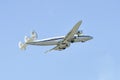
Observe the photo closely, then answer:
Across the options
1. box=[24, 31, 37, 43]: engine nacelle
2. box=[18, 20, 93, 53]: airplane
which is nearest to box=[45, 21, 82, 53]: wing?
box=[18, 20, 93, 53]: airplane

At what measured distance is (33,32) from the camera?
569 feet

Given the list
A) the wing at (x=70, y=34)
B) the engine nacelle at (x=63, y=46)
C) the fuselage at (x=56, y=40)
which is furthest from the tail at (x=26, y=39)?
the engine nacelle at (x=63, y=46)

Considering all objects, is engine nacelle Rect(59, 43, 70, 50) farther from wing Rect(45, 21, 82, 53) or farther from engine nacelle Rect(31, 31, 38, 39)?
engine nacelle Rect(31, 31, 38, 39)

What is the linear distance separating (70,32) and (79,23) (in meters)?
8.22

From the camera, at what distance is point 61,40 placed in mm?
159750

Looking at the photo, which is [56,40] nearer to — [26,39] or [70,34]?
[70,34]

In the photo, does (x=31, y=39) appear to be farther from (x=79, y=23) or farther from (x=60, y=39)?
(x=79, y=23)

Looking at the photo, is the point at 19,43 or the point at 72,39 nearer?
the point at 72,39

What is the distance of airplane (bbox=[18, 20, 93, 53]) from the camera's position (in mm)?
154962

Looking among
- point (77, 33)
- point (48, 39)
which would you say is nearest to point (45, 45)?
point (48, 39)

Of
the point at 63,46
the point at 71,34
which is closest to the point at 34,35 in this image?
the point at 71,34

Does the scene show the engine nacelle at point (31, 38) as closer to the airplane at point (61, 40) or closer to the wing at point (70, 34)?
the airplane at point (61, 40)

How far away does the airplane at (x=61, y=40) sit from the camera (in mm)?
154962

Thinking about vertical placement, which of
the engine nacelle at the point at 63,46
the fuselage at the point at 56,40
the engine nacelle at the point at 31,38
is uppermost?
the engine nacelle at the point at 31,38
